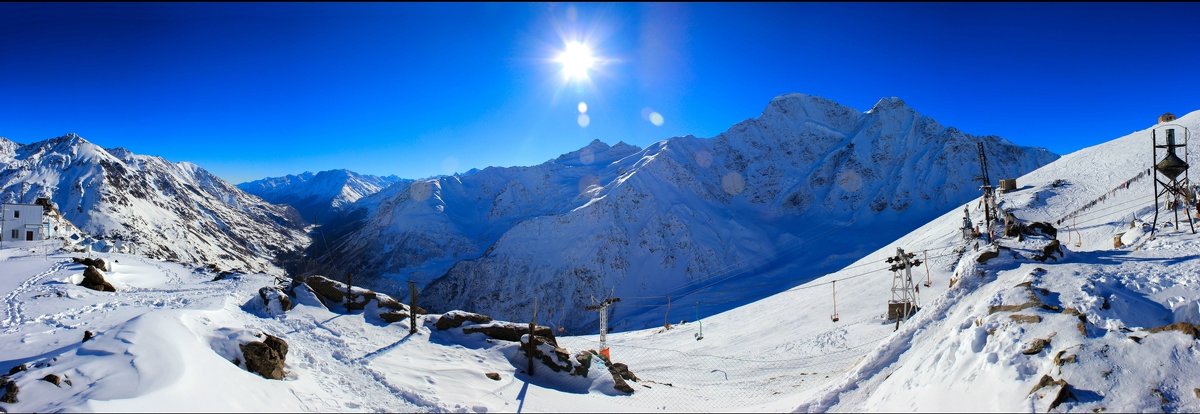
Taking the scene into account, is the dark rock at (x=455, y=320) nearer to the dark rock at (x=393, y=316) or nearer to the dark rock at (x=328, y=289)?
the dark rock at (x=393, y=316)

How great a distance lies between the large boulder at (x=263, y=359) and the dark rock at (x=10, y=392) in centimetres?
388

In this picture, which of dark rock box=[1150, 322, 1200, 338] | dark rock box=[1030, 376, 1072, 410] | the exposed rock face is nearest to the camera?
dark rock box=[1030, 376, 1072, 410]

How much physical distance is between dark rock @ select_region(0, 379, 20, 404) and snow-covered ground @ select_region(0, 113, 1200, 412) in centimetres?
10

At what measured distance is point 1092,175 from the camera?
189 feet

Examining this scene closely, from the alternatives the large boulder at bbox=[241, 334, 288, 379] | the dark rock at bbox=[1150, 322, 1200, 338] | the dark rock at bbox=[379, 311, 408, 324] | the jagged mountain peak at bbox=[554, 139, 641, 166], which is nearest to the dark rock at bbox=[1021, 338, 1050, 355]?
the dark rock at bbox=[1150, 322, 1200, 338]

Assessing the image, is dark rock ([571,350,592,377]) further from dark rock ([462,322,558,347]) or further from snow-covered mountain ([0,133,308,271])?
snow-covered mountain ([0,133,308,271])

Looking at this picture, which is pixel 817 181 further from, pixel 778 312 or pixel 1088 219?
pixel 778 312

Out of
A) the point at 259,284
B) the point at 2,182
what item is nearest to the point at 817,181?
the point at 259,284

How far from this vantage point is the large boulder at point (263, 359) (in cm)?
1348

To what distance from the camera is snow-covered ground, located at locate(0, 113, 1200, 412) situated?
10.5 meters

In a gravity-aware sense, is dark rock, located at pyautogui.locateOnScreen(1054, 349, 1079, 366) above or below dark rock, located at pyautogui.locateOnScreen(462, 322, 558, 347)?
above

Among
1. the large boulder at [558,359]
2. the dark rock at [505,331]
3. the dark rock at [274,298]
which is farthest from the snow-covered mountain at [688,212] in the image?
the large boulder at [558,359]

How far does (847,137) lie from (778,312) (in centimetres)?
10151

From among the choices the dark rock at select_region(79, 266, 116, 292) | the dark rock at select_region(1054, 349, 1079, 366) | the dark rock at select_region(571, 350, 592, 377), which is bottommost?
the dark rock at select_region(571, 350, 592, 377)
